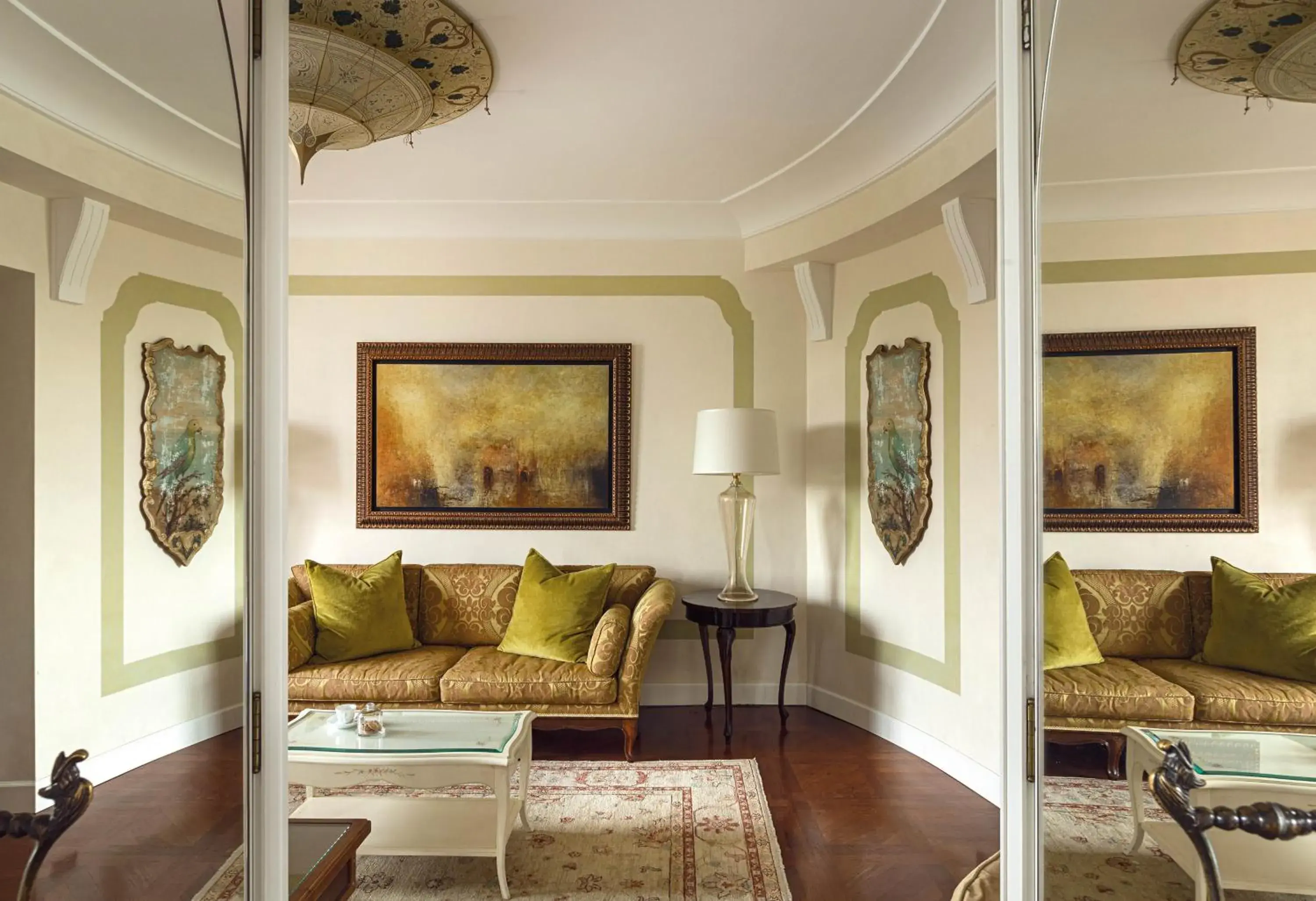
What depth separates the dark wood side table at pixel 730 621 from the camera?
4180mm

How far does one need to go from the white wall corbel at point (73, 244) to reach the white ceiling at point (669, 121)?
2.10 metres

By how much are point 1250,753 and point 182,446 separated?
1.18 meters

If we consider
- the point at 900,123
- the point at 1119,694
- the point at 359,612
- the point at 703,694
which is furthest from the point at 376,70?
the point at 703,694

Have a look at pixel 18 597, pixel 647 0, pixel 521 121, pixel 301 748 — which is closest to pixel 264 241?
pixel 18 597

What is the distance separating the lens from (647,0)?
258 centimetres

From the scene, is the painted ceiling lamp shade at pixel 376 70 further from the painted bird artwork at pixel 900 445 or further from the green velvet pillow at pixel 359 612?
the painted bird artwork at pixel 900 445

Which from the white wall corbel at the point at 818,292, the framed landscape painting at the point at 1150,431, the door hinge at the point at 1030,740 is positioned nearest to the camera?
the framed landscape painting at the point at 1150,431

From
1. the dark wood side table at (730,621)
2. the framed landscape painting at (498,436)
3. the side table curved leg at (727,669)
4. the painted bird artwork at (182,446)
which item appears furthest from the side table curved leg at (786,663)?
the painted bird artwork at (182,446)

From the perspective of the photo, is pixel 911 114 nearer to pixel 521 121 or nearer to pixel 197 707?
pixel 521 121

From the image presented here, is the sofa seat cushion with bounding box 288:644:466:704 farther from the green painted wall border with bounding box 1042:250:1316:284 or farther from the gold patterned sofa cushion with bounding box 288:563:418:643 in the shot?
the green painted wall border with bounding box 1042:250:1316:284

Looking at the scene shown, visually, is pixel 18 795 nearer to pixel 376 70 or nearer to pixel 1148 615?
pixel 1148 615

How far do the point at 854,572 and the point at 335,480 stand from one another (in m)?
3.01

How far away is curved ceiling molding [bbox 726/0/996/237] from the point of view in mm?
2754

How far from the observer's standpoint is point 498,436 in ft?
15.9
